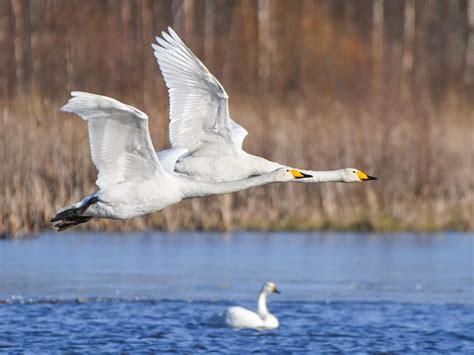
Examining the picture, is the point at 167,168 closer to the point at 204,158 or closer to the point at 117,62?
the point at 204,158

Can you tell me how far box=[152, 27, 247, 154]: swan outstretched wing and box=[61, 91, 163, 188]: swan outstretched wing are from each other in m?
1.37

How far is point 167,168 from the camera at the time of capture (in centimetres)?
1270

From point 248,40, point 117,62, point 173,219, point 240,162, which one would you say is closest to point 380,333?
point 240,162

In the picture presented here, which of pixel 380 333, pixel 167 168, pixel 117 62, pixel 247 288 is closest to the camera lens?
pixel 167 168

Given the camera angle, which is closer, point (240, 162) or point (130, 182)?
point (130, 182)

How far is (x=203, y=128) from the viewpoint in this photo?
13227 mm

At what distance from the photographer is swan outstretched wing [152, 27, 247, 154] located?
12719 mm

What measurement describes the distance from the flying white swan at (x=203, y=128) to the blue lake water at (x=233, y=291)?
1.61m

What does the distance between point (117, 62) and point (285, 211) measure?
7716 mm

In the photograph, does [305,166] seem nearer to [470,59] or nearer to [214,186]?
[214,186]

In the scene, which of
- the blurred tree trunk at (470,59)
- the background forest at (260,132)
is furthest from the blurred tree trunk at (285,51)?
the blurred tree trunk at (470,59)

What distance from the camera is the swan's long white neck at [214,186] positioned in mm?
11320

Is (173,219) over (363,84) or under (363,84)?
under

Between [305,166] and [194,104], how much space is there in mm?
6622
